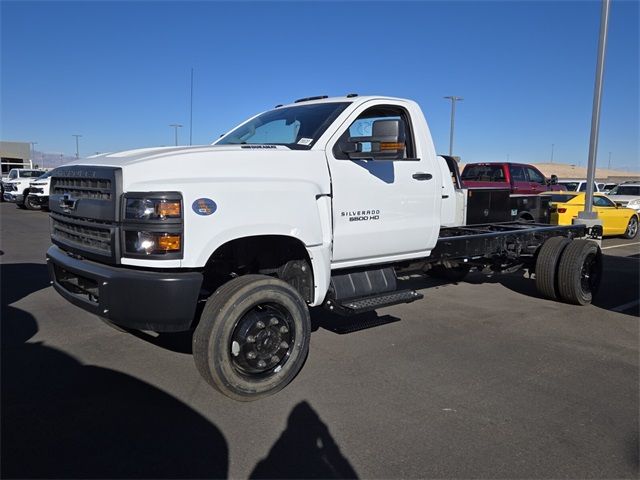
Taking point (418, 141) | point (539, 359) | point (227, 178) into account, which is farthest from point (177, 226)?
point (539, 359)

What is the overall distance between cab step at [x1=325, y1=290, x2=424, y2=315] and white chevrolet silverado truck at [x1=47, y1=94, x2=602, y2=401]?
0.05ft

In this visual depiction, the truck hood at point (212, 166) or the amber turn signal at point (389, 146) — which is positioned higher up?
the amber turn signal at point (389, 146)

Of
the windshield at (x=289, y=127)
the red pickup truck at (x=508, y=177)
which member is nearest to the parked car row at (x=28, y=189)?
the red pickup truck at (x=508, y=177)

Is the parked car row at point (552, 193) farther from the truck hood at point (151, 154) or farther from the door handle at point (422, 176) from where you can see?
the truck hood at point (151, 154)

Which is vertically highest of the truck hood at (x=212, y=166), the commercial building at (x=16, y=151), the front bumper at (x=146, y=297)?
the commercial building at (x=16, y=151)

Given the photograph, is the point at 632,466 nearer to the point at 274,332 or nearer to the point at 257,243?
the point at 274,332

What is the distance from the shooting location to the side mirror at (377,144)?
173 inches

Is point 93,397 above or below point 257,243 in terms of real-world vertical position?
below

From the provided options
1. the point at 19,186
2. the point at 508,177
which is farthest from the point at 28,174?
the point at 508,177

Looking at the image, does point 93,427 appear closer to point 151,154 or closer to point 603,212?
point 151,154

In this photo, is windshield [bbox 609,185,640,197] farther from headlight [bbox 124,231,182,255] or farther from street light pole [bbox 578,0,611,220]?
headlight [bbox 124,231,182,255]

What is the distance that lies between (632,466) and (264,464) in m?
2.25

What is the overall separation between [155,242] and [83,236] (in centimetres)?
83

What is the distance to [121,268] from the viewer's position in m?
3.73
